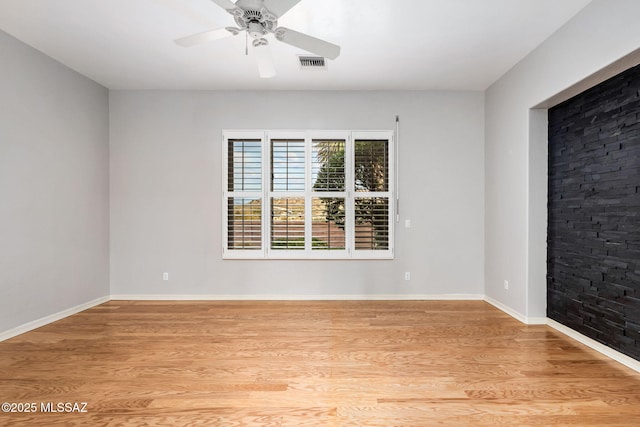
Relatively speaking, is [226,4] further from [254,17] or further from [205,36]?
[205,36]

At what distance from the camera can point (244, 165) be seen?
445cm

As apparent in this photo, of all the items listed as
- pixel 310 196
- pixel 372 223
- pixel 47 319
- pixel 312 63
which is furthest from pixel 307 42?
pixel 47 319

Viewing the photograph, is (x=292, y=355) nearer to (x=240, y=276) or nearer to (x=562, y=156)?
(x=240, y=276)

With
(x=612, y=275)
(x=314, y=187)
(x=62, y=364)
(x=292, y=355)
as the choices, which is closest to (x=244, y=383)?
(x=292, y=355)

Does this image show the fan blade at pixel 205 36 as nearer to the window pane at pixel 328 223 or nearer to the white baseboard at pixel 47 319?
the window pane at pixel 328 223


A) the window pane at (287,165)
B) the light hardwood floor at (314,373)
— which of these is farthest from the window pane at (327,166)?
the light hardwood floor at (314,373)

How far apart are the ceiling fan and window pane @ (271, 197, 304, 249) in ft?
6.66

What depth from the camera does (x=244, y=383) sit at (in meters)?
2.25

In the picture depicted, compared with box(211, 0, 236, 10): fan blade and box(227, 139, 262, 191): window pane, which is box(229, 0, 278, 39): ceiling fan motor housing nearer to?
box(211, 0, 236, 10): fan blade

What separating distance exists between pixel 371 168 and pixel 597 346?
291cm

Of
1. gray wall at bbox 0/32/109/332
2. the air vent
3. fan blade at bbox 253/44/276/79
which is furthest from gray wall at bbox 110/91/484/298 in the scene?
fan blade at bbox 253/44/276/79

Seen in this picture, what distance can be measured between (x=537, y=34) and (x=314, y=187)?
283cm

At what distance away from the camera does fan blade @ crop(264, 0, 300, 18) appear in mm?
2092

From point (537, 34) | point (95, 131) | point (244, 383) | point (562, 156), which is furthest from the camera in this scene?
point (95, 131)
